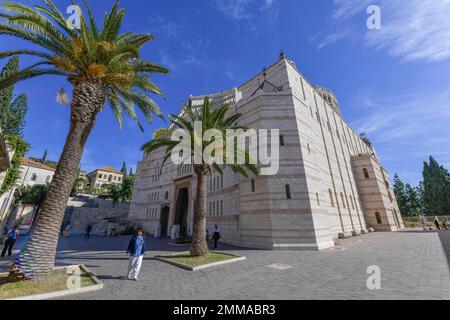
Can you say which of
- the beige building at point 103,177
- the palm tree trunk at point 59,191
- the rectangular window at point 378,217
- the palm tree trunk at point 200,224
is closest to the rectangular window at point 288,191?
the palm tree trunk at point 200,224

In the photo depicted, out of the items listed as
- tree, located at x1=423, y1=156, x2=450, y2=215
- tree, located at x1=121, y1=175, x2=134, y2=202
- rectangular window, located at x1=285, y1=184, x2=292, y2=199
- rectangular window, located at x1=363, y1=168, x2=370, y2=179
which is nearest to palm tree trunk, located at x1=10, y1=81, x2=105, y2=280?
rectangular window, located at x1=285, y1=184, x2=292, y2=199

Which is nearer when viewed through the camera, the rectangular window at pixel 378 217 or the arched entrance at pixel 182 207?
the arched entrance at pixel 182 207

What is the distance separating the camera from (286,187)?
1571 cm

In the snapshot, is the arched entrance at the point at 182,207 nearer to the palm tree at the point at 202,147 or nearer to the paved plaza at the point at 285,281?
the palm tree at the point at 202,147

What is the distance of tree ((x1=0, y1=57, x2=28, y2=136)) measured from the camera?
26758 millimetres

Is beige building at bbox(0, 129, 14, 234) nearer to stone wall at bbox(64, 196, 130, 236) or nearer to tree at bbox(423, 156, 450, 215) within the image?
stone wall at bbox(64, 196, 130, 236)

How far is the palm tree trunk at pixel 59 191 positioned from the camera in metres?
6.63

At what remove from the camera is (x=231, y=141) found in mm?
13641

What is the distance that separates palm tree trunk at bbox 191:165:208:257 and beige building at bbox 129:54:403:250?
18.3ft

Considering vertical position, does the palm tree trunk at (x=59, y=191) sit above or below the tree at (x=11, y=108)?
below

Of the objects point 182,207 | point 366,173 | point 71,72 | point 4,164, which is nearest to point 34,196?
point 182,207

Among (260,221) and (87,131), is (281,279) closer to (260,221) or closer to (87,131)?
(260,221)

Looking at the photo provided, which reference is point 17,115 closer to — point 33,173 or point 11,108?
point 11,108

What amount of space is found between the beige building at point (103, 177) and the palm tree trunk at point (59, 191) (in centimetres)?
8091
